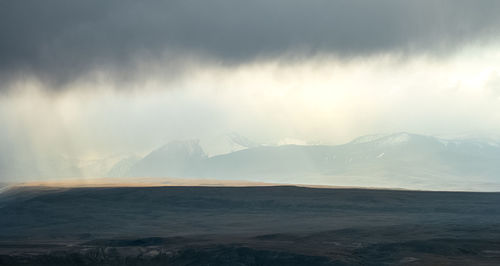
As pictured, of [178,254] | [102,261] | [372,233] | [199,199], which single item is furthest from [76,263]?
[199,199]

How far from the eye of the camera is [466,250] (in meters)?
96.3

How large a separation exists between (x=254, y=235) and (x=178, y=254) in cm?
2353

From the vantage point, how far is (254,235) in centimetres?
11500

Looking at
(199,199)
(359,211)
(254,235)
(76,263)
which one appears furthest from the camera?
(199,199)

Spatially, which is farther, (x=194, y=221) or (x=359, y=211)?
(x=359, y=211)

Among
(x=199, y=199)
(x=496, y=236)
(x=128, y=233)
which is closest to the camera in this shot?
(x=496, y=236)

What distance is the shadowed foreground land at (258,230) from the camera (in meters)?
91.9

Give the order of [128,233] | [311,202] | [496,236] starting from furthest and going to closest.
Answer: [311,202], [128,233], [496,236]

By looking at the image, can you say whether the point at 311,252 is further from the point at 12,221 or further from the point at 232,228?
the point at 12,221

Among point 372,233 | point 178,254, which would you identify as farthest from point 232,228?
point 178,254

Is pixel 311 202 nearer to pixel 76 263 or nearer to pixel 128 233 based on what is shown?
Result: pixel 128 233

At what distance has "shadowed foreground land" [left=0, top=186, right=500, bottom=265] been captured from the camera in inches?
3617

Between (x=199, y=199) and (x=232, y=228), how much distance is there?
205ft

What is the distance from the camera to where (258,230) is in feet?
416
